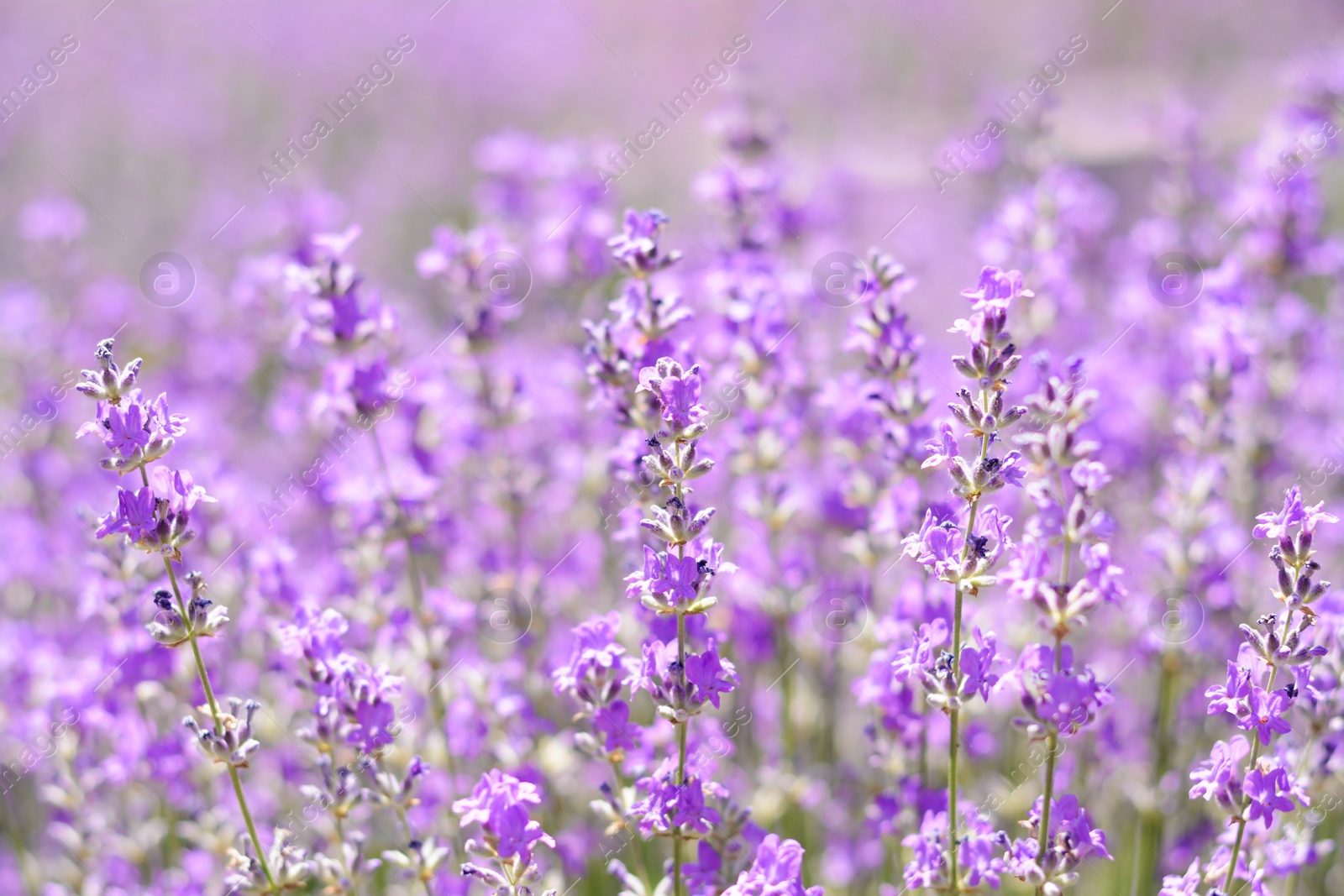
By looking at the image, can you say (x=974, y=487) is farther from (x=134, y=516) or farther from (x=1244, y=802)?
(x=134, y=516)

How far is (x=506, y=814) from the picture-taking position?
8.19 ft

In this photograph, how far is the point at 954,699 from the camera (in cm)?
246

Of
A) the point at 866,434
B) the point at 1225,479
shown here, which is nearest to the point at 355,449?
the point at 866,434

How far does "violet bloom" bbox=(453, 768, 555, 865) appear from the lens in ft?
8.18

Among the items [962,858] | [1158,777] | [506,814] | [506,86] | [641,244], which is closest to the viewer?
[506,814]

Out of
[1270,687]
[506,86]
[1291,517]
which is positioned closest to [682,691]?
[1270,687]

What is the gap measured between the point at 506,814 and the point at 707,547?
76cm

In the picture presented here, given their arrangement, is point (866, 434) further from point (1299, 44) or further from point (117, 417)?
point (1299, 44)

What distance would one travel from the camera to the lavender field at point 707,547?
257cm

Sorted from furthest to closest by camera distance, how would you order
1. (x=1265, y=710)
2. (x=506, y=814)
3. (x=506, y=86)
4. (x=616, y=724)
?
1. (x=506, y=86)
2. (x=616, y=724)
3. (x=506, y=814)
4. (x=1265, y=710)

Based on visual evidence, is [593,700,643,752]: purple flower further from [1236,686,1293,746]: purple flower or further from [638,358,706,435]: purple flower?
[1236,686,1293,746]: purple flower

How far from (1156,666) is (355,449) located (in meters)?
3.48

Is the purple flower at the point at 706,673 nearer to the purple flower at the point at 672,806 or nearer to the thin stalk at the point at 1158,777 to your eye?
the purple flower at the point at 672,806

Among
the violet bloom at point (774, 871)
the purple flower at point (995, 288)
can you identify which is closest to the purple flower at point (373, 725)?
the violet bloom at point (774, 871)
